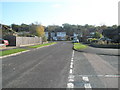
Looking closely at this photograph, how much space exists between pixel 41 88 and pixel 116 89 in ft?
8.52

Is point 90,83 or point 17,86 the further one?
point 90,83

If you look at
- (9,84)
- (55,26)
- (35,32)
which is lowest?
(9,84)

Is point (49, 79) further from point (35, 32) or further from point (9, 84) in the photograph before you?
point (35, 32)

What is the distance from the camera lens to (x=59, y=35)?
125688 mm

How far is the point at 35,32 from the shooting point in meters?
66.1

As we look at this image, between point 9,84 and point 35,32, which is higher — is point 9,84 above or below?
below

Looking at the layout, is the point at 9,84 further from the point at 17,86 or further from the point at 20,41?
the point at 20,41

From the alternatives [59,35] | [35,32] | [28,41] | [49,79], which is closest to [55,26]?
[59,35]

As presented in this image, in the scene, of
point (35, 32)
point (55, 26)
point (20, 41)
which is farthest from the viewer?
point (55, 26)

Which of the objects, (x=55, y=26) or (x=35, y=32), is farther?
(x=55, y=26)

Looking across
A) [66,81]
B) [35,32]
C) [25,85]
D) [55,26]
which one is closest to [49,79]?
[66,81]

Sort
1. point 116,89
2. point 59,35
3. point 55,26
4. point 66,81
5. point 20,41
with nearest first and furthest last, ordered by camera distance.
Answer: point 116,89, point 66,81, point 20,41, point 59,35, point 55,26

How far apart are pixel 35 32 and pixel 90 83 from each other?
61573 millimetres

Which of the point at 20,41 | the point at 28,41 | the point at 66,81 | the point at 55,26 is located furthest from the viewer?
the point at 55,26
